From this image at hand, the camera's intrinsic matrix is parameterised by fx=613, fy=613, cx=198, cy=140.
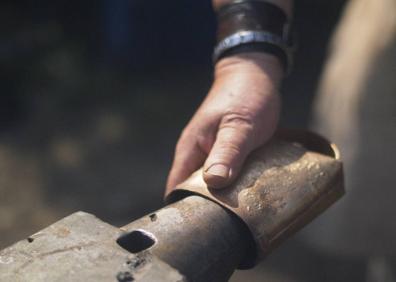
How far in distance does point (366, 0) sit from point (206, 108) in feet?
2.03

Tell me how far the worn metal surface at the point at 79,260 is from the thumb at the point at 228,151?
0.54 ft

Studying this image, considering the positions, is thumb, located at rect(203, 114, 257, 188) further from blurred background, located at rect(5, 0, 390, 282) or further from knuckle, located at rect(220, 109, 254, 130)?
blurred background, located at rect(5, 0, 390, 282)

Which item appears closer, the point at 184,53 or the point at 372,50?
the point at 372,50

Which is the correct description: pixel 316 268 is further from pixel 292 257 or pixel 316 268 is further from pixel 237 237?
pixel 237 237

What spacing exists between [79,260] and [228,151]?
0.29m

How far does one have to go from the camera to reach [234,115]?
0.89m

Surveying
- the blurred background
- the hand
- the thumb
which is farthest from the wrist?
the blurred background

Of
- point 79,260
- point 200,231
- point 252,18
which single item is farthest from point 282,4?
point 79,260

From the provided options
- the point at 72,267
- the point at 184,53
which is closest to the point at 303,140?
the point at 72,267

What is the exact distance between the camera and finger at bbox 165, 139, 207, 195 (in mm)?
924

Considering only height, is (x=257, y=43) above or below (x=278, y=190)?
above

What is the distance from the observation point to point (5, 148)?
1937 millimetres

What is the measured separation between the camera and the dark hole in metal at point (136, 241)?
2.05 feet

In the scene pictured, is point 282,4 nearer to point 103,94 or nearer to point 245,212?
point 245,212
